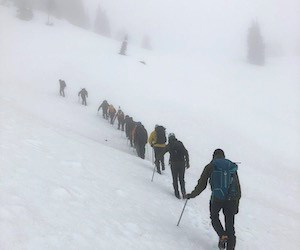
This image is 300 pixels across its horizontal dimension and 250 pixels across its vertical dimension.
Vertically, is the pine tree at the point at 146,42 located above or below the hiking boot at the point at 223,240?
above

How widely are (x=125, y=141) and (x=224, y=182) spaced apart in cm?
1491

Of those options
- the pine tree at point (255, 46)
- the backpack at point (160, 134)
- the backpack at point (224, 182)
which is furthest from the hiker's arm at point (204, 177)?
the pine tree at point (255, 46)

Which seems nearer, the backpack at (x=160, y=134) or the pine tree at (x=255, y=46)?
the backpack at (x=160, y=134)

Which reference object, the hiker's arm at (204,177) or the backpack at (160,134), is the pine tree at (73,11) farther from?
the hiker's arm at (204,177)

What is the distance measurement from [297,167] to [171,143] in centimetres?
1891

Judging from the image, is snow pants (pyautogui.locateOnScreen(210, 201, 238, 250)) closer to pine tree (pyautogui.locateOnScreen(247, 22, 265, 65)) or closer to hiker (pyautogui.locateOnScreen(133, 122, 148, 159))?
hiker (pyautogui.locateOnScreen(133, 122, 148, 159))

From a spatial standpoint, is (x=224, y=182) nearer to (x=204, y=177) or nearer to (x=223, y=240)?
(x=204, y=177)

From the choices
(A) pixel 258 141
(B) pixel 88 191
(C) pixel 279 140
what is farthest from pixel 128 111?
(B) pixel 88 191

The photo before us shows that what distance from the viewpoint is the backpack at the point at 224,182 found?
689 cm

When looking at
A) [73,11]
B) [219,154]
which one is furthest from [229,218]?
[73,11]

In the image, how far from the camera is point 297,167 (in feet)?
86.2

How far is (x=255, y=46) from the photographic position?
69.6 m

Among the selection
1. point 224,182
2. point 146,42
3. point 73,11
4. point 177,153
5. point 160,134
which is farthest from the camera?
point 73,11

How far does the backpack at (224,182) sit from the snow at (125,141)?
1.36 m
